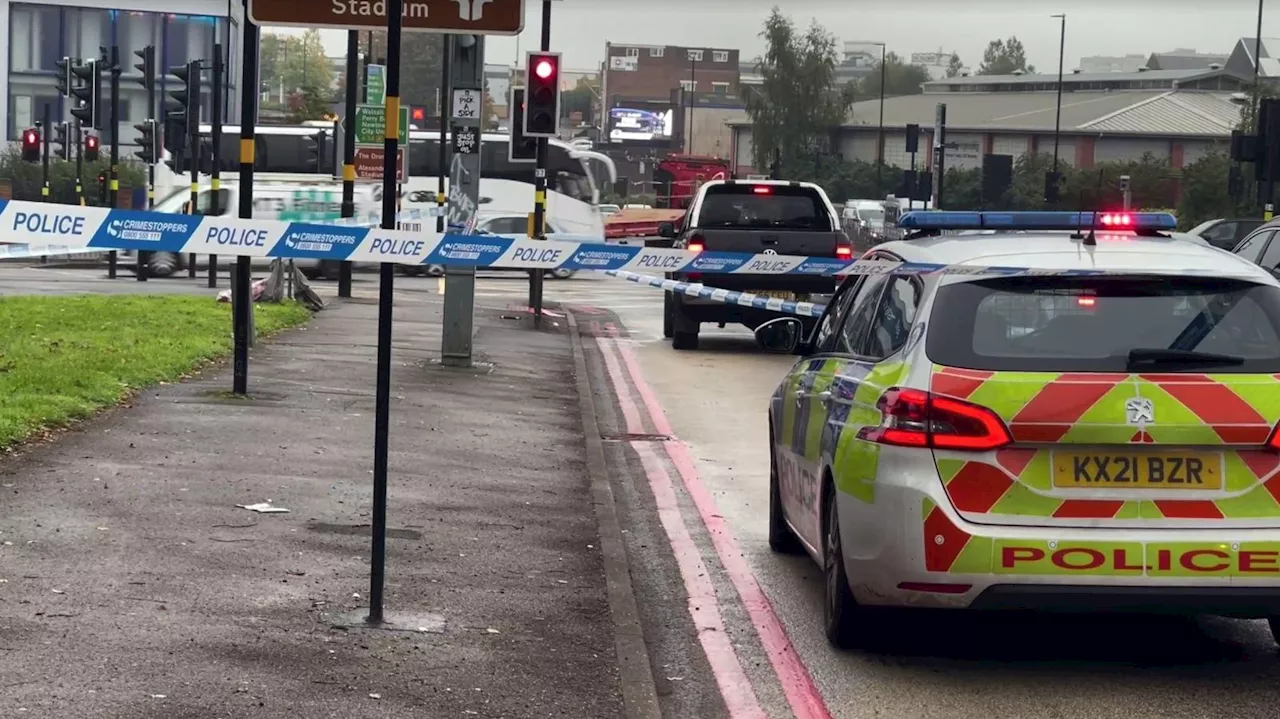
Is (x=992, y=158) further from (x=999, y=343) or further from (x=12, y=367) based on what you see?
(x=999, y=343)

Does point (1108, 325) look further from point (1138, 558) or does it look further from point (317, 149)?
point (317, 149)

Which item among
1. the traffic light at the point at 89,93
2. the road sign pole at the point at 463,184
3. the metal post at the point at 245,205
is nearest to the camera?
the metal post at the point at 245,205

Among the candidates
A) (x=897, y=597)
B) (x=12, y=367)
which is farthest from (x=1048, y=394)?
(x=12, y=367)

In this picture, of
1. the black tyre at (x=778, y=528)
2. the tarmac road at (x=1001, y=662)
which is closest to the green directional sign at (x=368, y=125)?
the tarmac road at (x=1001, y=662)

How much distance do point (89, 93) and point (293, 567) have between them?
2746 centimetres

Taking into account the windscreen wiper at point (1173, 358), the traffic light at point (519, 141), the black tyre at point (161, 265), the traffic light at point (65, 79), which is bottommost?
the black tyre at point (161, 265)

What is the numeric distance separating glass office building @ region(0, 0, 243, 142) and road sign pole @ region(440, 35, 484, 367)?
191 feet

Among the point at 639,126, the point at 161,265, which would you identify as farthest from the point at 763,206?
the point at 639,126

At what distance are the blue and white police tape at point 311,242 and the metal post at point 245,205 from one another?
3.53 m

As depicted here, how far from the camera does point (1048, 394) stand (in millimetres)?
6215

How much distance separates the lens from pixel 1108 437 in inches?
243

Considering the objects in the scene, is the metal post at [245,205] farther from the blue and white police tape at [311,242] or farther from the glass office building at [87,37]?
the glass office building at [87,37]

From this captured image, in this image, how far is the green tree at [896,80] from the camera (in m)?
176

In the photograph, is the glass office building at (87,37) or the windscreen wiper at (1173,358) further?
the glass office building at (87,37)
